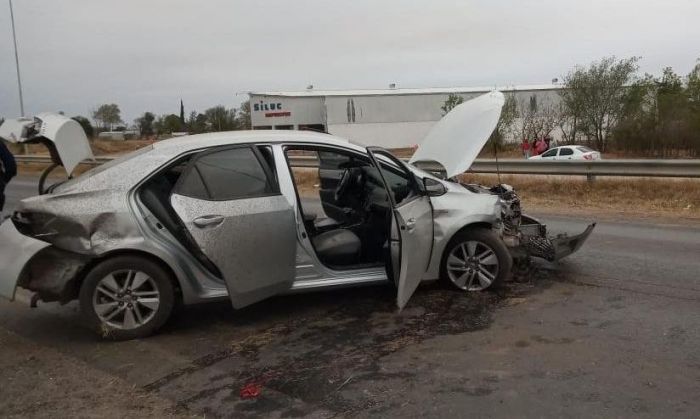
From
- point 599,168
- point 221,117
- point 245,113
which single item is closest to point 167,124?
point 221,117

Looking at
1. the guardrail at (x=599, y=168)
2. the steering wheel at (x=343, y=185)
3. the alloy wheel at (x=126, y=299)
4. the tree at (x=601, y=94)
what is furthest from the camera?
the tree at (x=601, y=94)

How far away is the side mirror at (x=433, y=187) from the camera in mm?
5207

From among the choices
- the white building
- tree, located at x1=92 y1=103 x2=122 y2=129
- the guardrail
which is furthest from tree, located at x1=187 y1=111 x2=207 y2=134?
the guardrail

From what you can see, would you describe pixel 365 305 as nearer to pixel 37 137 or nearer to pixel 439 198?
pixel 439 198

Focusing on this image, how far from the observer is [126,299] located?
14.9 feet

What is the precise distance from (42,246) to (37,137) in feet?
3.47

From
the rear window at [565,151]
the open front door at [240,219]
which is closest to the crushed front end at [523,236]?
the open front door at [240,219]

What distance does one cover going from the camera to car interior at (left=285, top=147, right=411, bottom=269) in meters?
5.16

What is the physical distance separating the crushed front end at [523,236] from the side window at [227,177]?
82.8 inches

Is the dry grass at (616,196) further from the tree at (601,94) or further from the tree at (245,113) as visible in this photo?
the tree at (245,113)

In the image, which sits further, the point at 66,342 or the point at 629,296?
the point at 629,296

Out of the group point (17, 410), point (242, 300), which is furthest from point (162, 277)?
point (17, 410)

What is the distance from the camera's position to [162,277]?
14.9 ft

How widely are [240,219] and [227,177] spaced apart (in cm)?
38
